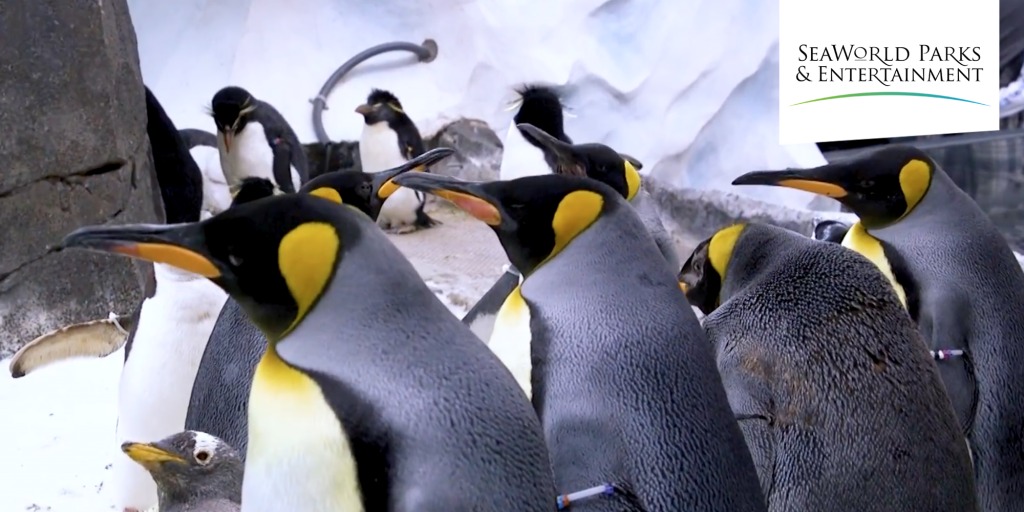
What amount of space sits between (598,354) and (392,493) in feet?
1.31

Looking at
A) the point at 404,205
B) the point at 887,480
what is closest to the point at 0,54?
the point at 404,205

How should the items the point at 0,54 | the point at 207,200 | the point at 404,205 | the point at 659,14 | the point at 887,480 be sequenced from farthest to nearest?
the point at 659,14 → the point at 207,200 → the point at 404,205 → the point at 0,54 → the point at 887,480

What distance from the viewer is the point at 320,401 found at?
87cm

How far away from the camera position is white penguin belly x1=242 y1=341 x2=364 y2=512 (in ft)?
2.84

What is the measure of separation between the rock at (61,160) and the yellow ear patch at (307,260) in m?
2.27

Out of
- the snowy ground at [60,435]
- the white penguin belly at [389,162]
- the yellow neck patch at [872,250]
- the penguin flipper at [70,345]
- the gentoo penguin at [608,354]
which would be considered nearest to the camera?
the gentoo penguin at [608,354]

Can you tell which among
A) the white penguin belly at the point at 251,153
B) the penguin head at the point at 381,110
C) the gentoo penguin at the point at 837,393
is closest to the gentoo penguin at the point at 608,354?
the gentoo penguin at the point at 837,393

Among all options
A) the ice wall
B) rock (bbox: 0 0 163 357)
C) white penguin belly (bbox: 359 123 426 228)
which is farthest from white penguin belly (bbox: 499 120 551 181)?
the ice wall

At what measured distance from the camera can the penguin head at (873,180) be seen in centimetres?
174

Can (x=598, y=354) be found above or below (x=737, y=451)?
above

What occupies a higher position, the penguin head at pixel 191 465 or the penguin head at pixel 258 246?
the penguin head at pixel 258 246

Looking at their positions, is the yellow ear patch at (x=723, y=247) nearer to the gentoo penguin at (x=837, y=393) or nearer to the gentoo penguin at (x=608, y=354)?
the gentoo penguin at (x=837, y=393)

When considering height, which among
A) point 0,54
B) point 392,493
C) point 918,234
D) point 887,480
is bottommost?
point 887,480

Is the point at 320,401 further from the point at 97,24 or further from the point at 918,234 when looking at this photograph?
the point at 97,24
